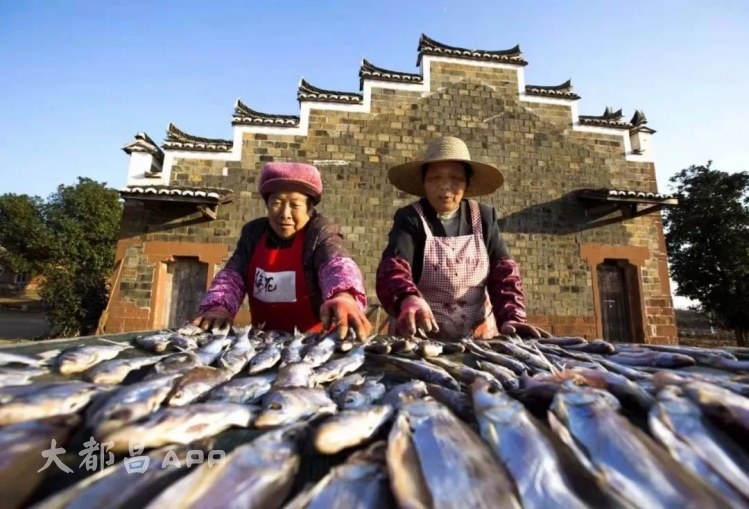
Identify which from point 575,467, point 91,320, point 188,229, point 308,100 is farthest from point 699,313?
point 91,320

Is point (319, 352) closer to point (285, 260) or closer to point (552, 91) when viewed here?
point (285, 260)

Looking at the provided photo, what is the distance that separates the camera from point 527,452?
2.44ft

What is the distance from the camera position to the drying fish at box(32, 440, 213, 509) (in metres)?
0.65

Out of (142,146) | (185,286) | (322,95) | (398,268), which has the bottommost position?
(398,268)

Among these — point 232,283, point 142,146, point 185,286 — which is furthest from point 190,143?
point 232,283

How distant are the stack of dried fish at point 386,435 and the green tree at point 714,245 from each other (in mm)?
17505

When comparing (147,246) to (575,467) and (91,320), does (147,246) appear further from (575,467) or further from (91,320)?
(575,467)

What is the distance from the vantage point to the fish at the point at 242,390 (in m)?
1.01

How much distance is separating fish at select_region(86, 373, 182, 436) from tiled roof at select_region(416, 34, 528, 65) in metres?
11.3

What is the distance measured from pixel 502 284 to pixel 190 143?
9.19 m

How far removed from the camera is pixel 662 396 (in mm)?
908

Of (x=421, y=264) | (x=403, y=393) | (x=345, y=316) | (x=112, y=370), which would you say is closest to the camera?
(x=403, y=393)

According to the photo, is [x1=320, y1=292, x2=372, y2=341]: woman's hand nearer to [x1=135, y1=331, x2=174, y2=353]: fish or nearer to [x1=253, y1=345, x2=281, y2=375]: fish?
[x1=253, y1=345, x2=281, y2=375]: fish

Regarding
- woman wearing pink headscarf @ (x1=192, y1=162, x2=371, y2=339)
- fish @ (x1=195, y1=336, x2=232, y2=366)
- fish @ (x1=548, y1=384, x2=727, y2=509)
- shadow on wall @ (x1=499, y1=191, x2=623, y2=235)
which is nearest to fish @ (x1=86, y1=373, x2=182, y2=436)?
fish @ (x1=195, y1=336, x2=232, y2=366)
